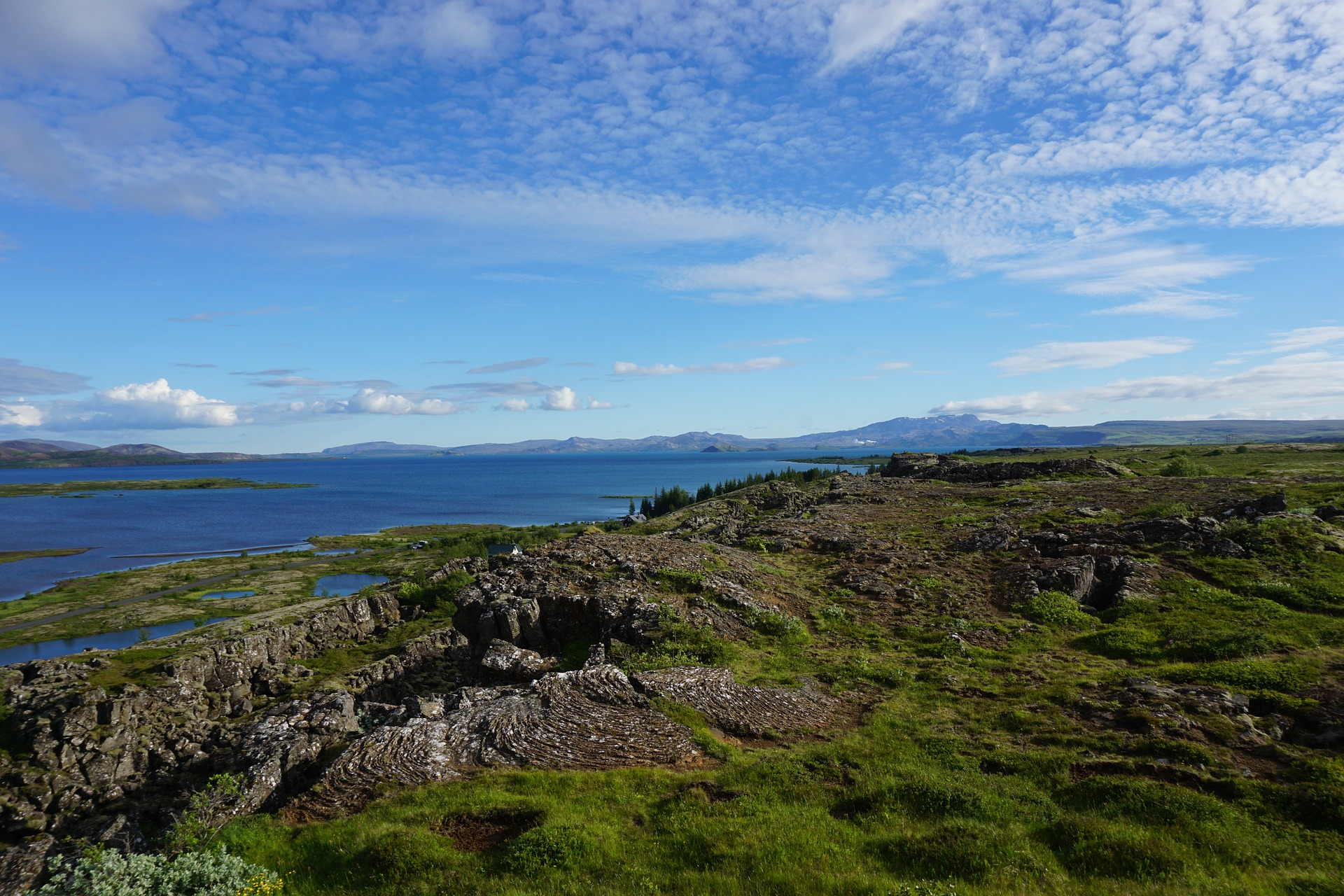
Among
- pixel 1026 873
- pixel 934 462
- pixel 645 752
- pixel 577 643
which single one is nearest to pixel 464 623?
pixel 577 643

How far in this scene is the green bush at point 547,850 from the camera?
12602 mm

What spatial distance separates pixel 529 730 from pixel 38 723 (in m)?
23.9

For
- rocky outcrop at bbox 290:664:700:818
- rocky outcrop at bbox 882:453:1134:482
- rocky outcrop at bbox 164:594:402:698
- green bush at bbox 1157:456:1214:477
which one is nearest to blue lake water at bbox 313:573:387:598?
rocky outcrop at bbox 164:594:402:698

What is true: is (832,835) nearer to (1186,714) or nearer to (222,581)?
(1186,714)

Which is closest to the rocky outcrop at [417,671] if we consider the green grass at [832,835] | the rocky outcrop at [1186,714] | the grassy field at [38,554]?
the green grass at [832,835]

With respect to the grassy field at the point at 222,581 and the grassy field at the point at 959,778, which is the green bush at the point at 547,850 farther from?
the grassy field at the point at 222,581

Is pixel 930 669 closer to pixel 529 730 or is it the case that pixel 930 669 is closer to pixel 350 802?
pixel 529 730

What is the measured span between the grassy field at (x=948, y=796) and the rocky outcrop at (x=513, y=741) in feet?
2.90

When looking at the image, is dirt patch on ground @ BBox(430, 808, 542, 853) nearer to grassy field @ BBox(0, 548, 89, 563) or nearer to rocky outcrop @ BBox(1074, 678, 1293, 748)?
rocky outcrop @ BBox(1074, 678, 1293, 748)

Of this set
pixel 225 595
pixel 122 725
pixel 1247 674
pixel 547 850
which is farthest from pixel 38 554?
pixel 1247 674

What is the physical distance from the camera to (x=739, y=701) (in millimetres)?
21469

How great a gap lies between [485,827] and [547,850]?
7.54 feet

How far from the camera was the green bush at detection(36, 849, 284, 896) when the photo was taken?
1204 centimetres

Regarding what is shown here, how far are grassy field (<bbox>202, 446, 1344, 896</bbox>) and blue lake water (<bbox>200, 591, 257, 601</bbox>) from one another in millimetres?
77661
